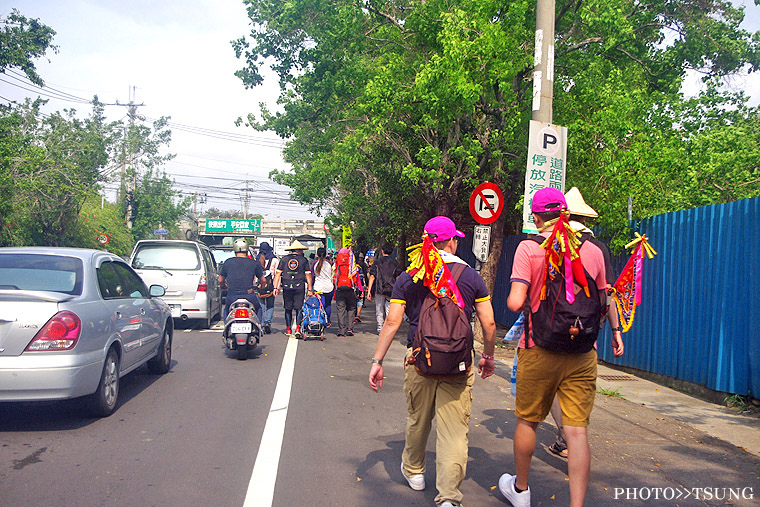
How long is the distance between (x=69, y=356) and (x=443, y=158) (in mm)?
9689

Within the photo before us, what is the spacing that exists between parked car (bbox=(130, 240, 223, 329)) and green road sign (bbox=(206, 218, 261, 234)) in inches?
1839

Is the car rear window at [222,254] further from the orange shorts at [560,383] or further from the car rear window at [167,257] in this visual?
the orange shorts at [560,383]

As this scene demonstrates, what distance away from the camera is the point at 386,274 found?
1372 cm

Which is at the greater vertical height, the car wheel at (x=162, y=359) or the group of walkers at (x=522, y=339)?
the group of walkers at (x=522, y=339)

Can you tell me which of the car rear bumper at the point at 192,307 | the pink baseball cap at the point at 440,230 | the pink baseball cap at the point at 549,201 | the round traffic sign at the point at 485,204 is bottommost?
the car rear bumper at the point at 192,307

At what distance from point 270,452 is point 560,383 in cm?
248

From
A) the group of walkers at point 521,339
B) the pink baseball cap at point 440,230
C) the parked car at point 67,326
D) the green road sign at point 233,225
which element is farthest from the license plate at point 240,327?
the green road sign at point 233,225

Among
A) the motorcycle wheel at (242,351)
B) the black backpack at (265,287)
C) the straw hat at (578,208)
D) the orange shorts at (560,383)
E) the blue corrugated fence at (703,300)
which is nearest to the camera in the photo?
the orange shorts at (560,383)

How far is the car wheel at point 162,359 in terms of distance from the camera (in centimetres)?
834

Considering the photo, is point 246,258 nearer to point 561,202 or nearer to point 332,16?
point 332,16

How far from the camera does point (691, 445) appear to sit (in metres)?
5.90

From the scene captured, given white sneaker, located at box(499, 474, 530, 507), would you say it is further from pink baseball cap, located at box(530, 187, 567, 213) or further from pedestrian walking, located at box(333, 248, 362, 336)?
pedestrian walking, located at box(333, 248, 362, 336)

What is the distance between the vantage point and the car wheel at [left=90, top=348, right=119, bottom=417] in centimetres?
602

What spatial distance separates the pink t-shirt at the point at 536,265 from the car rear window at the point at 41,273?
4.12 meters
